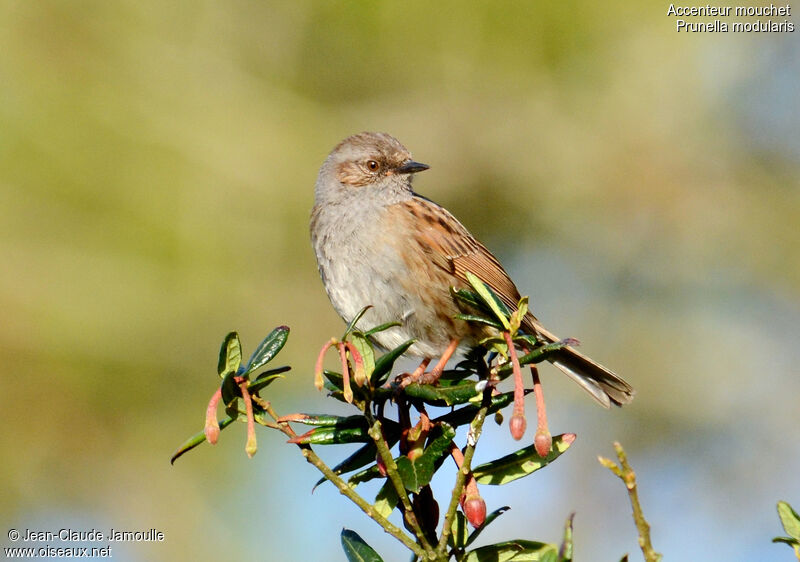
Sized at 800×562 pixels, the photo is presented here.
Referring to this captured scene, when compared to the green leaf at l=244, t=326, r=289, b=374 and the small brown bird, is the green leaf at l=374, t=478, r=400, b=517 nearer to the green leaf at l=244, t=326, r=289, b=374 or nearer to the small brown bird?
the green leaf at l=244, t=326, r=289, b=374

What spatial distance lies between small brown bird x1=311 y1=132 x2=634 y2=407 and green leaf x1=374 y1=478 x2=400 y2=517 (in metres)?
1.53

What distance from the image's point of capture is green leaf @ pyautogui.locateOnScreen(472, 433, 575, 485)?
168 centimetres

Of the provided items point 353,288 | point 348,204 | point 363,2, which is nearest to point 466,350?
point 353,288

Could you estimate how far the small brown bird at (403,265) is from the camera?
3.69 meters

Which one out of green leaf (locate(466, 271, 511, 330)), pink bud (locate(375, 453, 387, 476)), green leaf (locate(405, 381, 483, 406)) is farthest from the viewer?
green leaf (locate(405, 381, 483, 406))

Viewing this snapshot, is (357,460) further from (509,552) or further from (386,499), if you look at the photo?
(509,552)

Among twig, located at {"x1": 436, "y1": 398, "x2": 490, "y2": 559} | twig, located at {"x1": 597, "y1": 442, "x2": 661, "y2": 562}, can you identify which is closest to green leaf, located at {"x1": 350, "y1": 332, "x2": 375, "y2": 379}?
twig, located at {"x1": 436, "y1": 398, "x2": 490, "y2": 559}

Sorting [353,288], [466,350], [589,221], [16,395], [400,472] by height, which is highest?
[589,221]

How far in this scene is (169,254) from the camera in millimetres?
5004

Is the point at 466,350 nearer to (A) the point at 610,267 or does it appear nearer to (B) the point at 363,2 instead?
(A) the point at 610,267

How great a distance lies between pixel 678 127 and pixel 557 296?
1583 mm

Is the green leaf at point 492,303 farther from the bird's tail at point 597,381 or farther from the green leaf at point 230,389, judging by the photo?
the bird's tail at point 597,381

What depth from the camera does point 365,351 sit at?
1.64m

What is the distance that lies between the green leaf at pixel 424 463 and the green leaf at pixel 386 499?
4.4 inches
